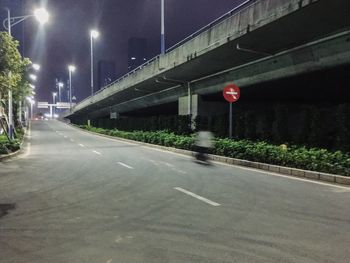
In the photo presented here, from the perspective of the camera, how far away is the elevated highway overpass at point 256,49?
45.2ft

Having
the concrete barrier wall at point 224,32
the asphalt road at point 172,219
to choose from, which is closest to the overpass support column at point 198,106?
the concrete barrier wall at point 224,32

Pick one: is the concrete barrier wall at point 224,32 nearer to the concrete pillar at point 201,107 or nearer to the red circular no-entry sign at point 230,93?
the red circular no-entry sign at point 230,93

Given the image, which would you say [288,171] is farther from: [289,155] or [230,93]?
[230,93]

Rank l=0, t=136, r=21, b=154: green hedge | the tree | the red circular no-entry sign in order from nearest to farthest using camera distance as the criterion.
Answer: the red circular no-entry sign → the tree → l=0, t=136, r=21, b=154: green hedge

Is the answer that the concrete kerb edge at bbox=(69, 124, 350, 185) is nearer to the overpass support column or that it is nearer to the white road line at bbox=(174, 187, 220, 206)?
the white road line at bbox=(174, 187, 220, 206)

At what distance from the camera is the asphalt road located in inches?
218

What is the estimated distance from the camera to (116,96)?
45406mm

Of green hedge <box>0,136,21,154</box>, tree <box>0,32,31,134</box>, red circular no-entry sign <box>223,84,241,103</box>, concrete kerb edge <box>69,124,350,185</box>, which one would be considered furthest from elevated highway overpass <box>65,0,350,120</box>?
green hedge <box>0,136,21,154</box>

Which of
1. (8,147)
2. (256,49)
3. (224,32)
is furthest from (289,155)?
(8,147)

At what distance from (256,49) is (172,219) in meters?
12.9

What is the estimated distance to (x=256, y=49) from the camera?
18.6 m

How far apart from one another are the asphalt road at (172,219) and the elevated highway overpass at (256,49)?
5370mm

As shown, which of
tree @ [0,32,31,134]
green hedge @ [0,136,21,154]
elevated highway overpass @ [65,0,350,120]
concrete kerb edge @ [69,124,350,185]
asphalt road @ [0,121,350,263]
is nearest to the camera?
asphalt road @ [0,121,350,263]

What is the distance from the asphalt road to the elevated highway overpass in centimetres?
537
